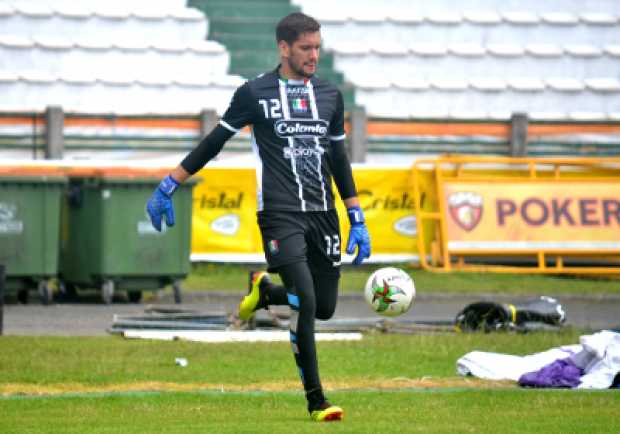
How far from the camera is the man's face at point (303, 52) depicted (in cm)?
835

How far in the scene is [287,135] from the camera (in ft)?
Answer: 27.6

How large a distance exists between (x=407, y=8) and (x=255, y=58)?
3.32m

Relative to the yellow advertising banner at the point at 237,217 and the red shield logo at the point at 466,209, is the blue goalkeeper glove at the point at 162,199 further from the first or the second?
the red shield logo at the point at 466,209

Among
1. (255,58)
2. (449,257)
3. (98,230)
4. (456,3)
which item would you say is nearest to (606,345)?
(98,230)

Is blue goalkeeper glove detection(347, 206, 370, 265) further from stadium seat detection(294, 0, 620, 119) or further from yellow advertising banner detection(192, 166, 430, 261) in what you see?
stadium seat detection(294, 0, 620, 119)

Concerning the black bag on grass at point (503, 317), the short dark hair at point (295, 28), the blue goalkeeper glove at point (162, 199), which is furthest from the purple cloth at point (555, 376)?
the black bag on grass at point (503, 317)

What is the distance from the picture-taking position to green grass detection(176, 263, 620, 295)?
19.4 m

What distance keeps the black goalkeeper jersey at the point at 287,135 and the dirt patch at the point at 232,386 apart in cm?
229

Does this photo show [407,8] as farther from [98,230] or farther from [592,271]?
[98,230]

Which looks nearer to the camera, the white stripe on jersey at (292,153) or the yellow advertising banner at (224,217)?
the white stripe on jersey at (292,153)

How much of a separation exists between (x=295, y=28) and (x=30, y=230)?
10026 mm

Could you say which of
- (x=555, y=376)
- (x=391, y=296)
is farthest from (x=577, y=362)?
(x=391, y=296)

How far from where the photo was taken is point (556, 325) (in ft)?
47.5

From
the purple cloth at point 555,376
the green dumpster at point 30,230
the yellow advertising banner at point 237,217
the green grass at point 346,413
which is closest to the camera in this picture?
the green grass at point 346,413
